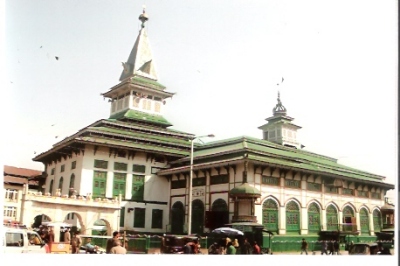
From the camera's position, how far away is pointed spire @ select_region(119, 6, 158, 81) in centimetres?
914

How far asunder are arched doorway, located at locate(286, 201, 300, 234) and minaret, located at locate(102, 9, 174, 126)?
4249 mm

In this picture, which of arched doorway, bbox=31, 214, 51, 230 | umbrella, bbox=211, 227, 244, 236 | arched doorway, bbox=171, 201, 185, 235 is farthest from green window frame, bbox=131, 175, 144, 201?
umbrella, bbox=211, 227, 244, 236

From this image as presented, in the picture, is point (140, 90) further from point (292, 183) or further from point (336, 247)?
point (336, 247)

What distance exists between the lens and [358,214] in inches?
465

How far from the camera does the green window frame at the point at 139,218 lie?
11.2 metres

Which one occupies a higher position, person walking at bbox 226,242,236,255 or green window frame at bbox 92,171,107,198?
green window frame at bbox 92,171,107,198

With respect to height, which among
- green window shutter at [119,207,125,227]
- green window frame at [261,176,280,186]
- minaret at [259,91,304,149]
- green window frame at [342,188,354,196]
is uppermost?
minaret at [259,91,304,149]

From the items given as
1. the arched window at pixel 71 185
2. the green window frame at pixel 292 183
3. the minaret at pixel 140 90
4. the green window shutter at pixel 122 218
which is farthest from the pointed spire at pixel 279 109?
the arched window at pixel 71 185

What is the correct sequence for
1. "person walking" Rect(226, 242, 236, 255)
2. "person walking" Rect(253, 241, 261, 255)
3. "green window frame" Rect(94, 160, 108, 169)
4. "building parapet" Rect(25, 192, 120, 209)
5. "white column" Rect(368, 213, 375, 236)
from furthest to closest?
"green window frame" Rect(94, 160, 108, 169) → "white column" Rect(368, 213, 375, 236) → "building parapet" Rect(25, 192, 120, 209) → "person walking" Rect(253, 241, 261, 255) → "person walking" Rect(226, 242, 236, 255)

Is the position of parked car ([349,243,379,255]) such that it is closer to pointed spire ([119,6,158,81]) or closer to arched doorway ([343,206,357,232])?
arched doorway ([343,206,357,232])

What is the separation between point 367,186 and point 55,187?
7.91 m
